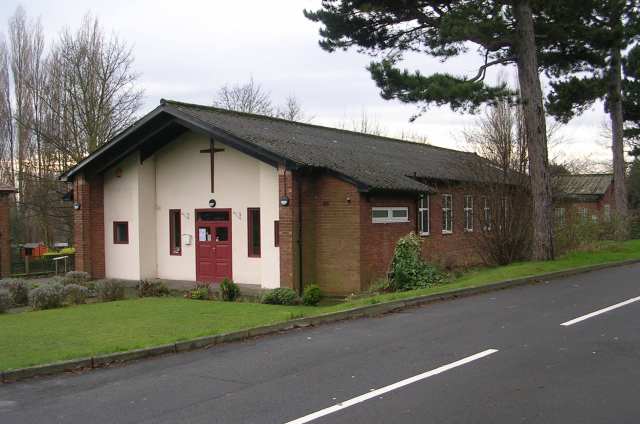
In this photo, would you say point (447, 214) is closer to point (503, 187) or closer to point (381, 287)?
point (503, 187)

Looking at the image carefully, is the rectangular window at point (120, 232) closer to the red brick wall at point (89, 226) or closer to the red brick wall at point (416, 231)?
the red brick wall at point (89, 226)

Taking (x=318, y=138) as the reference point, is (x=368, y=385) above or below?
below

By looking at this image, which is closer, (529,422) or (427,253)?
(529,422)

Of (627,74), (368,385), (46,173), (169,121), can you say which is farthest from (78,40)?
(368,385)

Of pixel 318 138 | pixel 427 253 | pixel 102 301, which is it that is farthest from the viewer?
pixel 318 138

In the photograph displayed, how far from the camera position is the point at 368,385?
680 centimetres

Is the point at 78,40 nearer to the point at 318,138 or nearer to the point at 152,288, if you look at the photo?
the point at 318,138

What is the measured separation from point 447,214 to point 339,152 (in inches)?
218

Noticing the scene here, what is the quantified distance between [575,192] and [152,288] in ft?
49.0

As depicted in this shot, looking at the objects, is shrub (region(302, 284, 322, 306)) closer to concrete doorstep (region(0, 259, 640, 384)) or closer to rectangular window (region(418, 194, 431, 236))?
concrete doorstep (region(0, 259, 640, 384))

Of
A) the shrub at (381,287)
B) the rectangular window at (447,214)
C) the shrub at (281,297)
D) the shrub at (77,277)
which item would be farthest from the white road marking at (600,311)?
the shrub at (77,277)

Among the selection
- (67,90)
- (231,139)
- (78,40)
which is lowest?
(231,139)

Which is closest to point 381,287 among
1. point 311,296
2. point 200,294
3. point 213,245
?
point 311,296

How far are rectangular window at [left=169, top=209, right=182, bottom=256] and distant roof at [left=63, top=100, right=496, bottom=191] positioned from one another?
2.63 m
